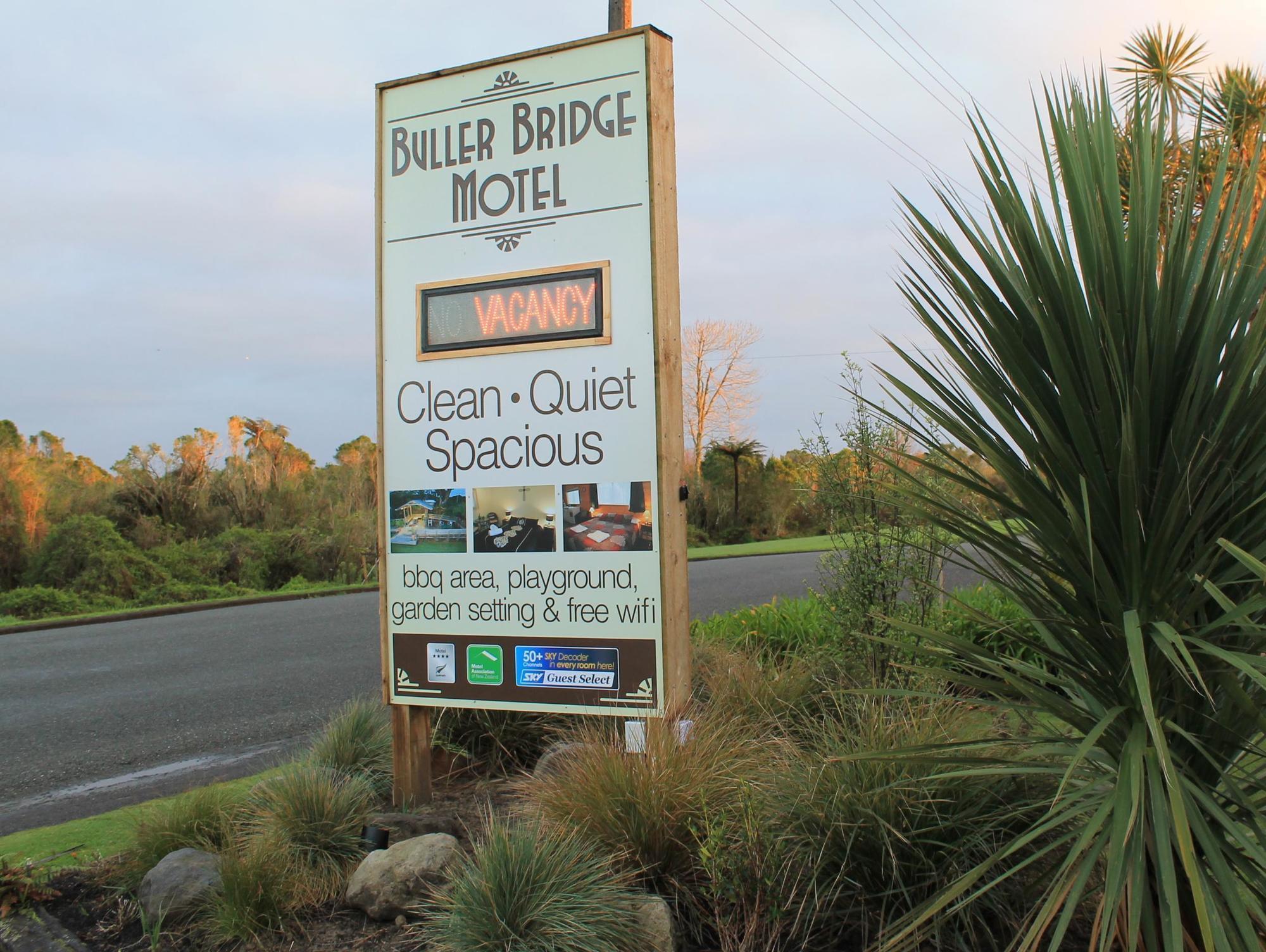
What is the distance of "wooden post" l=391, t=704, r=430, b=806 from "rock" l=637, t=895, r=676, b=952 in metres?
1.83

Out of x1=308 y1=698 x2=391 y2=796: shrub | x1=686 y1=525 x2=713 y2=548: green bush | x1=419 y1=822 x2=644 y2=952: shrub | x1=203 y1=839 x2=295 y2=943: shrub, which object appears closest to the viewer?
x1=419 y1=822 x2=644 y2=952: shrub

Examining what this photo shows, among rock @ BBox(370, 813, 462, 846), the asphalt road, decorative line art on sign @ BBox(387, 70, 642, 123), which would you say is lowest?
the asphalt road

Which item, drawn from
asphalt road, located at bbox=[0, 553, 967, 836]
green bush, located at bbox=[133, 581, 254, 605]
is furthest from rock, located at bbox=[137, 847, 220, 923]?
green bush, located at bbox=[133, 581, 254, 605]

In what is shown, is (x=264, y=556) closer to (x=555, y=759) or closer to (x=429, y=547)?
(x=429, y=547)

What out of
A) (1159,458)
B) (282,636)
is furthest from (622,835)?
(282,636)

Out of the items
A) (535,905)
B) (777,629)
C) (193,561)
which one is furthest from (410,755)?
(193,561)

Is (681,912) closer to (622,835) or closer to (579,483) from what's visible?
(622,835)

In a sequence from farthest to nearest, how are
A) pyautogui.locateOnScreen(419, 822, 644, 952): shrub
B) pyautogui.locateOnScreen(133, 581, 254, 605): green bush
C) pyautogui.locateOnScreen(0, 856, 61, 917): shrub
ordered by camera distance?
pyautogui.locateOnScreen(133, 581, 254, 605): green bush → pyautogui.locateOnScreen(0, 856, 61, 917): shrub → pyautogui.locateOnScreen(419, 822, 644, 952): shrub

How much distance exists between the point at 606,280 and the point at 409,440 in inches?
50.5

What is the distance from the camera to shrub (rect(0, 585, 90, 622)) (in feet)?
54.2

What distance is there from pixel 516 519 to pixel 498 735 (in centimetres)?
133

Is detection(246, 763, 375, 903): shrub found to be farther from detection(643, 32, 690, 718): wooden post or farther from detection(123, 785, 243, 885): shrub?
detection(643, 32, 690, 718): wooden post

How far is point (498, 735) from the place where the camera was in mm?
5359

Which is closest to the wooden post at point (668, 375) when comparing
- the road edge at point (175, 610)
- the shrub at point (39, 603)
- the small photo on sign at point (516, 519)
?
the small photo on sign at point (516, 519)
